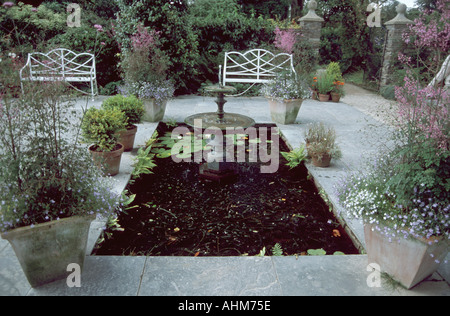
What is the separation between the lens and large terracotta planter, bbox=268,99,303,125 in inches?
245

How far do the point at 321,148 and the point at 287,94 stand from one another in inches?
80.7

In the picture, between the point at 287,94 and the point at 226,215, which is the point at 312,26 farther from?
the point at 226,215

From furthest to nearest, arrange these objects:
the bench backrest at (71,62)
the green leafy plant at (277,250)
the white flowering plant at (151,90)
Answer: the bench backrest at (71,62) < the white flowering plant at (151,90) < the green leafy plant at (277,250)

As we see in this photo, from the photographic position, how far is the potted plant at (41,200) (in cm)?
208

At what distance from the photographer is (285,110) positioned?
629cm

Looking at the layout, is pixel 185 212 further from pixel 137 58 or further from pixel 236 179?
pixel 137 58

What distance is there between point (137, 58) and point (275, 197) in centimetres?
389

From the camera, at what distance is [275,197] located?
3.86 metres

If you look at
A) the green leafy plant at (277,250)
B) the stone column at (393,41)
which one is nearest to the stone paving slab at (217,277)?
the green leafy plant at (277,250)

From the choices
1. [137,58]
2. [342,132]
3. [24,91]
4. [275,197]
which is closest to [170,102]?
[137,58]

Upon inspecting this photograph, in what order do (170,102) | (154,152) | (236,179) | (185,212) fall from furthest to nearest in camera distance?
1. (170,102)
2. (154,152)
3. (236,179)
4. (185,212)

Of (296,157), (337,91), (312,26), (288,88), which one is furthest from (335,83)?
(296,157)

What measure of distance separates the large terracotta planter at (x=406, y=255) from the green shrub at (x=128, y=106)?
11.7 ft

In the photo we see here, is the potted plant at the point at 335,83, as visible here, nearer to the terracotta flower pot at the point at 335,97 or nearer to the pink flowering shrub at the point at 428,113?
the terracotta flower pot at the point at 335,97
